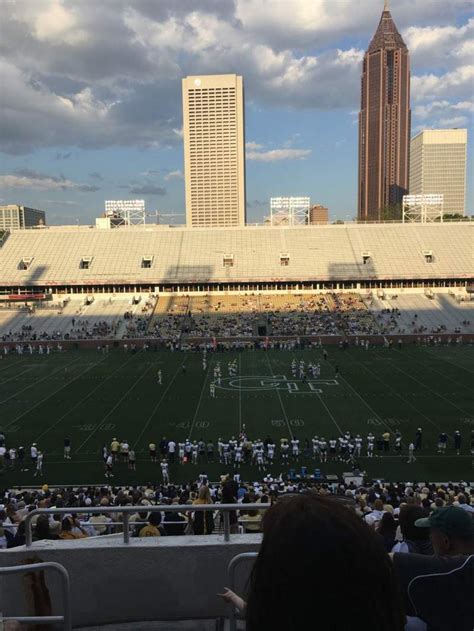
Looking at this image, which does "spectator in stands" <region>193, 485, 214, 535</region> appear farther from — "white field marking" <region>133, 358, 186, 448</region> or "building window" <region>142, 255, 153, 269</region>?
"building window" <region>142, 255, 153, 269</region>

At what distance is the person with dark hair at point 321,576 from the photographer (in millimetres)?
1437

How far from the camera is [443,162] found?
187250 mm

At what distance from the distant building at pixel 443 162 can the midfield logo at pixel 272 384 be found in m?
168

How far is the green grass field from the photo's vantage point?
18719mm

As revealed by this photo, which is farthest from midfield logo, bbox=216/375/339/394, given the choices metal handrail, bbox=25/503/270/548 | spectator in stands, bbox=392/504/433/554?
metal handrail, bbox=25/503/270/548

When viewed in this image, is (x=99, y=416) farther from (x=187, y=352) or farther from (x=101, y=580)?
(x=101, y=580)

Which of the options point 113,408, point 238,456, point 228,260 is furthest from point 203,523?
point 228,260

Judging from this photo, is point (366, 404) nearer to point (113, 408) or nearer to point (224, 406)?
point (224, 406)

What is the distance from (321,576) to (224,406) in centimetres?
2512

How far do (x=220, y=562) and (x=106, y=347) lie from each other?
1676 inches

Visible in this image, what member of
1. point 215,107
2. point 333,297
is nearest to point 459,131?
point 215,107

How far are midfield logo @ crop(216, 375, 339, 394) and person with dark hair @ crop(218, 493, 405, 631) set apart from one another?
91.6 feet

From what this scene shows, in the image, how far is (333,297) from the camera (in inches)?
2325

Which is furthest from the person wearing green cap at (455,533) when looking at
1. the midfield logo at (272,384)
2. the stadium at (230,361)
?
the midfield logo at (272,384)
